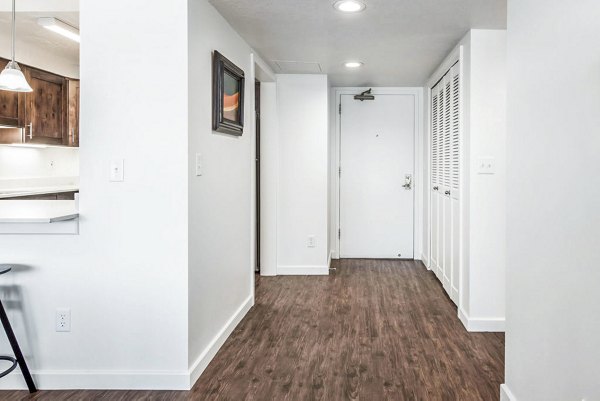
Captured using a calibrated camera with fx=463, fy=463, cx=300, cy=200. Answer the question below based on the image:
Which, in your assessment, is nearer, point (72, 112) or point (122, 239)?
point (122, 239)

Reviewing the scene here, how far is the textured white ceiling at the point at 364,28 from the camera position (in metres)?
2.82

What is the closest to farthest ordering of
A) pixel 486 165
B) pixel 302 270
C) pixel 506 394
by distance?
pixel 506 394 < pixel 486 165 < pixel 302 270

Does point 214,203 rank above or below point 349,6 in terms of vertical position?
below

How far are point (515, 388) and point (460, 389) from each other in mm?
375

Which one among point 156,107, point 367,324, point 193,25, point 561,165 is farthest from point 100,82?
point 367,324

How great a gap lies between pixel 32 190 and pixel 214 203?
9.29 feet

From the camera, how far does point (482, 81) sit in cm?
325

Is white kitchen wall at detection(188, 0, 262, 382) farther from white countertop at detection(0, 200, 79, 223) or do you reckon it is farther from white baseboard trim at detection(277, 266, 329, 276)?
white baseboard trim at detection(277, 266, 329, 276)

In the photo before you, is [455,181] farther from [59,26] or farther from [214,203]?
[59,26]

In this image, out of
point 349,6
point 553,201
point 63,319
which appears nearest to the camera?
point 553,201

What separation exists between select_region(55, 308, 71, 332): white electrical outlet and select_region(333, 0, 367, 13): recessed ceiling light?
228 cm

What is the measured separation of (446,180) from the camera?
428 cm

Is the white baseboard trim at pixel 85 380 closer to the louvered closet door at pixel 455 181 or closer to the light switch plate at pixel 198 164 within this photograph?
the light switch plate at pixel 198 164

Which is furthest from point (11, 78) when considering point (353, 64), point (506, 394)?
point (506, 394)
